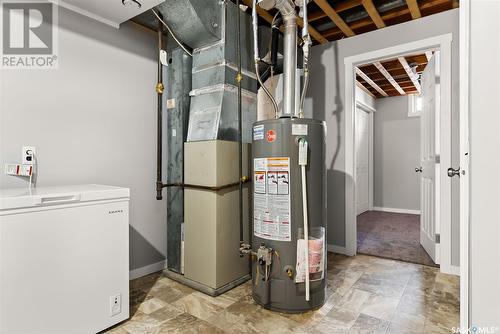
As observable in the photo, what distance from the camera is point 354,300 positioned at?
1.99 meters

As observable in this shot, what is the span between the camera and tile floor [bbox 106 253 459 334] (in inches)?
65.1

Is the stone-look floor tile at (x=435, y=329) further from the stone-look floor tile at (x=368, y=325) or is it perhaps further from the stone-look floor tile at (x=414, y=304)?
the stone-look floor tile at (x=368, y=325)

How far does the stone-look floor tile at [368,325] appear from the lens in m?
1.62

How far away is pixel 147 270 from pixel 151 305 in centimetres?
57

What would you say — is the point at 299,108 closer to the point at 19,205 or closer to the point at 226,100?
the point at 226,100

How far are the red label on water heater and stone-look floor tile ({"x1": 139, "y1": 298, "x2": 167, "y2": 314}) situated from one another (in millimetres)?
1397

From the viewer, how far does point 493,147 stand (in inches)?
35.3

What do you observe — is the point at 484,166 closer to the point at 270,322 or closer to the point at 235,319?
the point at 270,322

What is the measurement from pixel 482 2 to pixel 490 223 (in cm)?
78

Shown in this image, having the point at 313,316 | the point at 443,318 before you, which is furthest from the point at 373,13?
the point at 313,316

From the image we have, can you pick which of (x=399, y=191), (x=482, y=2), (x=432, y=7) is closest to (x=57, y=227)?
(x=482, y=2)

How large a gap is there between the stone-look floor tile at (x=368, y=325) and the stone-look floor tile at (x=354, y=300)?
104mm

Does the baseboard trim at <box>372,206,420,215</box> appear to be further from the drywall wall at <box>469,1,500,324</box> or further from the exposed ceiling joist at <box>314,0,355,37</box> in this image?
the drywall wall at <box>469,1,500,324</box>

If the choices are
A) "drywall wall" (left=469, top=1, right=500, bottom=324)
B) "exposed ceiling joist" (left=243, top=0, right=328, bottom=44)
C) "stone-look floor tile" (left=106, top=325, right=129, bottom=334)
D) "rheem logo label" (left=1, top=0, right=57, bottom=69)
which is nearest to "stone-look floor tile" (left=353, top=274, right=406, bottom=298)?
"drywall wall" (left=469, top=1, right=500, bottom=324)
